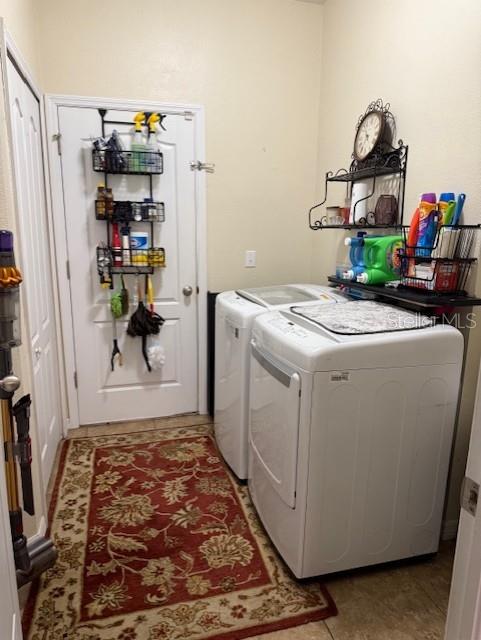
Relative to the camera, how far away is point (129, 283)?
9.70 feet

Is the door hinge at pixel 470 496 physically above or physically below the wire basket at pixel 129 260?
below

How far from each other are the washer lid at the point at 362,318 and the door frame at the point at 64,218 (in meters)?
1.17

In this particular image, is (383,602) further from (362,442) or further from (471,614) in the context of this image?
(471,614)

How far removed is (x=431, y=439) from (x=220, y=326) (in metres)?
1.29

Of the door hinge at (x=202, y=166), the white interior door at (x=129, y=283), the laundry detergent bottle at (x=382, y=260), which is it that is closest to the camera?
the laundry detergent bottle at (x=382, y=260)

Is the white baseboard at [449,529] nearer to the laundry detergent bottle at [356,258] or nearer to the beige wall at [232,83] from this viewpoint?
the laundry detergent bottle at [356,258]

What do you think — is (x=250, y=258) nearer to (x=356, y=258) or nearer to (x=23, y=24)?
(x=356, y=258)

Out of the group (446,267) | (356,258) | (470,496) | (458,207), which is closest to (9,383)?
(470,496)

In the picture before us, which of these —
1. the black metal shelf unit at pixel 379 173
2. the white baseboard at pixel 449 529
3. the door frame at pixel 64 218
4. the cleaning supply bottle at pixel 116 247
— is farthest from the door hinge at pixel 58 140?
the white baseboard at pixel 449 529

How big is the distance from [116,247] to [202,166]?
79cm

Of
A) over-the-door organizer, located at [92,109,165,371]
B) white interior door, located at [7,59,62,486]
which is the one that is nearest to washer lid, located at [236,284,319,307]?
over-the-door organizer, located at [92,109,165,371]

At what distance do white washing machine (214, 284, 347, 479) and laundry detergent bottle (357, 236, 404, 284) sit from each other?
211mm

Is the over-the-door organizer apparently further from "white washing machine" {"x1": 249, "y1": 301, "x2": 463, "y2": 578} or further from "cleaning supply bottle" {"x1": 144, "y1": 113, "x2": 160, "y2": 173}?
"white washing machine" {"x1": 249, "y1": 301, "x2": 463, "y2": 578}

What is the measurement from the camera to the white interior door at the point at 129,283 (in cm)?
275
